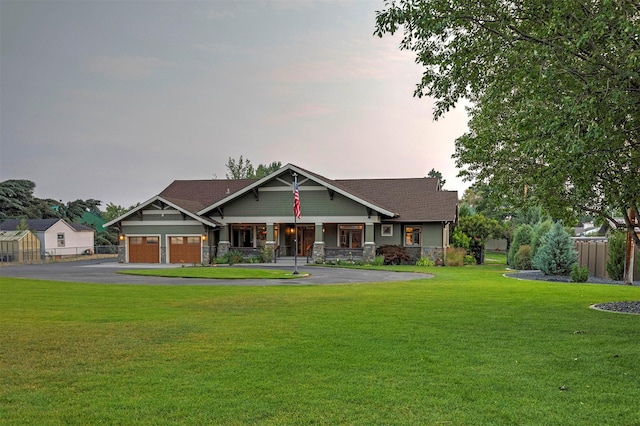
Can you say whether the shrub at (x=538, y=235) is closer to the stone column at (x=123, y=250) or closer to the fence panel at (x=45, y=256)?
the stone column at (x=123, y=250)

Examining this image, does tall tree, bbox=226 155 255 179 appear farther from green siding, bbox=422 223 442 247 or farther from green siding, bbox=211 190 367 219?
green siding, bbox=422 223 442 247

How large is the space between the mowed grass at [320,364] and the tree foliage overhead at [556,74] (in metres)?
2.83

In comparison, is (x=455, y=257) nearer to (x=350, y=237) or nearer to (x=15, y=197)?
(x=350, y=237)

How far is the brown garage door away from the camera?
37.5 meters

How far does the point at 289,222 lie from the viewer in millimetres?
36250

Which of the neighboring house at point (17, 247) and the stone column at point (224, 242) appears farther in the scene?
the neighboring house at point (17, 247)

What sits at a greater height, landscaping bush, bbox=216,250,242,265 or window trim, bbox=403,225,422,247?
window trim, bbox=403,225,422,247

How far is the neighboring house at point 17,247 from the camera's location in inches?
1681

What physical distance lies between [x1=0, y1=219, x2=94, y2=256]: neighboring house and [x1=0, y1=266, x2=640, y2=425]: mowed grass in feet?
128

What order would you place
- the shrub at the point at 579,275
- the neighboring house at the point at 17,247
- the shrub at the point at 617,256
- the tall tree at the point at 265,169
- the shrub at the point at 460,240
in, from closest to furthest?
1. the shrub at the point at 579,275
2. the shrub at the point at 617,256
3. the shrub at the point at 460,240
4. the neighboring house at the point at 17,247
5. the tall tree at the point at 265,169

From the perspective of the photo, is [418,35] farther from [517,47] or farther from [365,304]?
[365,304]

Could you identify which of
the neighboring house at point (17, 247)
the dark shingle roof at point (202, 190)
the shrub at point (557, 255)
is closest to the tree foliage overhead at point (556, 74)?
the shrub at point (557, 255)

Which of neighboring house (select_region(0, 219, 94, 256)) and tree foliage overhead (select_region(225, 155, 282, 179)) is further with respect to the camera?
tree foliage overhead (select_region(225, 155, 282, 179))

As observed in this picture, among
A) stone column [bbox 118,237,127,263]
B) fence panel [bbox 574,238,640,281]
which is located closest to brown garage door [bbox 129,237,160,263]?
stone column [bbox 118,237,127,263]
